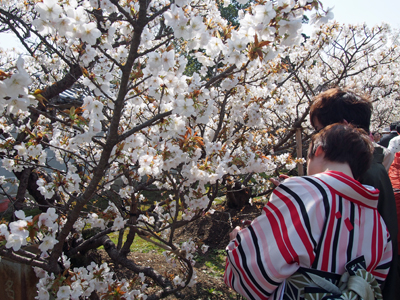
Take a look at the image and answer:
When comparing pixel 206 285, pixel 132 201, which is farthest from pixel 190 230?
pixel 132 201

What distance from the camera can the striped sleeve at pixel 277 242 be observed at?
848 mm

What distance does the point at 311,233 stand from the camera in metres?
0.85

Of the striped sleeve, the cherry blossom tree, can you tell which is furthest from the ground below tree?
the striped sleeve

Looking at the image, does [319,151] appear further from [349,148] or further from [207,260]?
[207,260]

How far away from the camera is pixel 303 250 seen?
836 mm

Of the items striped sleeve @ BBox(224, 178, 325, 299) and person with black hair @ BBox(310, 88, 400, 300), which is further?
person with black hair @ BBox(310, 88, 400, 300)

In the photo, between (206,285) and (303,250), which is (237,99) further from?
(303,250)

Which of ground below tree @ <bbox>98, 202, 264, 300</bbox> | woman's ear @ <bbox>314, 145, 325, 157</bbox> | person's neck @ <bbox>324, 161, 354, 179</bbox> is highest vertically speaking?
woman's ear @ <bbox>314, 145, 325, 157</bbox>

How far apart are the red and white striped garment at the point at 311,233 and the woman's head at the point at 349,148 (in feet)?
0.42

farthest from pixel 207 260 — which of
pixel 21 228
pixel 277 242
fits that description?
pixel 277 242

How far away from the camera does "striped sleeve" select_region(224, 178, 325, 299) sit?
2.78ft

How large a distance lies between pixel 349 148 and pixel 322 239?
0.40m

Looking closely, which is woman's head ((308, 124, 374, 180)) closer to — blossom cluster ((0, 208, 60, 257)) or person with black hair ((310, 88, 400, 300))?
person with black hair ((310, 88, 400, 300))

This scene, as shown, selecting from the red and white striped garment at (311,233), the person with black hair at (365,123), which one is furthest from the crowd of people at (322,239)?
the person with black hair at (365,123)
